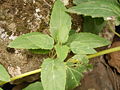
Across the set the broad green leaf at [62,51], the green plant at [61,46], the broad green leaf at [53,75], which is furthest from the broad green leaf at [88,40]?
the broad green leaf at [53,75]

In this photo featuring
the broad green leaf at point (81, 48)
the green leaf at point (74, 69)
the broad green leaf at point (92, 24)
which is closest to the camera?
the broad green leaf at point (81, 48)

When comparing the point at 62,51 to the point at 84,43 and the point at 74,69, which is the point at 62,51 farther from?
the point at 74,69

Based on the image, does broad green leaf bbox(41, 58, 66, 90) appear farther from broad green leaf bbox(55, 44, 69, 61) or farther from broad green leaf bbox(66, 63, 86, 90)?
broad green leaf bbox(66, 63, 86, 90)

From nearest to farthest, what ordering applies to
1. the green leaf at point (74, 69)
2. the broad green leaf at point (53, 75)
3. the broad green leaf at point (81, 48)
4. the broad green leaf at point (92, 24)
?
the broad green leaf at point (53, 75), the broad green leaf at point (81, 48), the green leaf at point (74, 69), the broad green leaf at point (92, 24)

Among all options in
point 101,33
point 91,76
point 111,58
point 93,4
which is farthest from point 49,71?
point 111,58

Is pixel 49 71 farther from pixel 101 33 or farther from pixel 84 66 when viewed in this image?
pixel 101 33

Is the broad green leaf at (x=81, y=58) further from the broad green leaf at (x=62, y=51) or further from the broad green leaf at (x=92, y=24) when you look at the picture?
the broad green leaf at (x=92, y=24)
